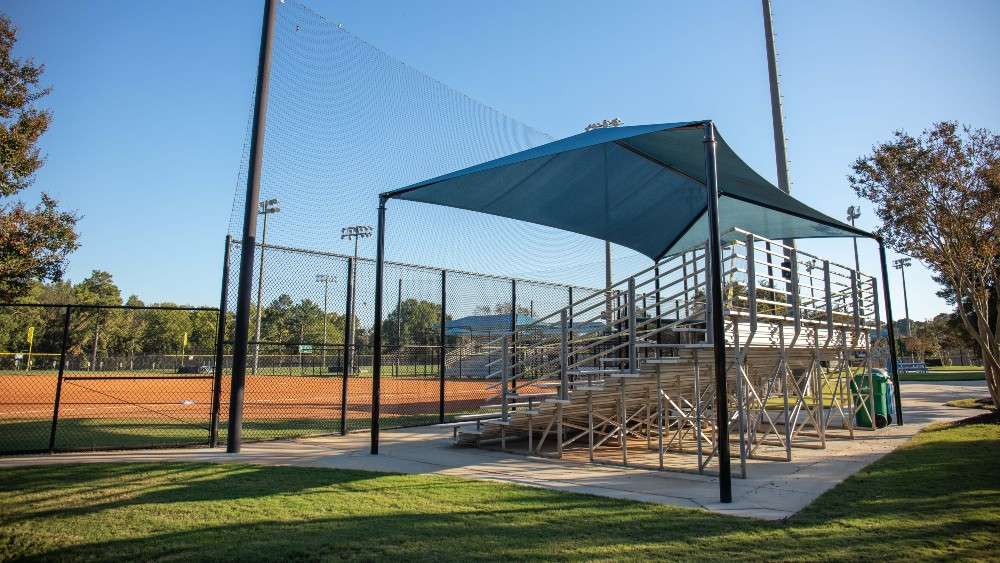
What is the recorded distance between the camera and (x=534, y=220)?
452 inches

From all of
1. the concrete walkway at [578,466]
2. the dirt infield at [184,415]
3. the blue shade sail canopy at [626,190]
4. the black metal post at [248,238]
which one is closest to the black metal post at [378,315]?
the blue shade sail canopy at [626,190]

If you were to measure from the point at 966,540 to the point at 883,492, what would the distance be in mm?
1819

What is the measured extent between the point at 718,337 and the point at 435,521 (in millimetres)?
3524

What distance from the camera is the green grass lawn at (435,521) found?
425cm

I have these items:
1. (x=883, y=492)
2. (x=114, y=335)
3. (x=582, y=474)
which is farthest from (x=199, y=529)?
(x=114, y=335)

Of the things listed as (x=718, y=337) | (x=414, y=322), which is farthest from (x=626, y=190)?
(x=414, y=322)

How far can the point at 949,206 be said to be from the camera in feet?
47.4

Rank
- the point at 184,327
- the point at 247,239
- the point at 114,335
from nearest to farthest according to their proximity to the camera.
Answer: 1. the point at 247,239
2. the point at 114,335
3. the point at 184,327

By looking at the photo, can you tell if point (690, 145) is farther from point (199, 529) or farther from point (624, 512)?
point (199, 529)

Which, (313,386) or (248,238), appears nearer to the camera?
(248,238)

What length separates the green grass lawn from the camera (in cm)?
425

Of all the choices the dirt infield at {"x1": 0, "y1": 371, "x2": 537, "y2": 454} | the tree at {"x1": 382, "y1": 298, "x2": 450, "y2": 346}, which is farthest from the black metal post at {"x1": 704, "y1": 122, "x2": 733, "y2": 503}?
the tree at {"x1": 382, "y1": 298, "x2": 450, "y2": 346}

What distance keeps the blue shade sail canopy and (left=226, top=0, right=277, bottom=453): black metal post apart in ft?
7.48

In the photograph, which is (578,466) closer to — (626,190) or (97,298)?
(626,190)
